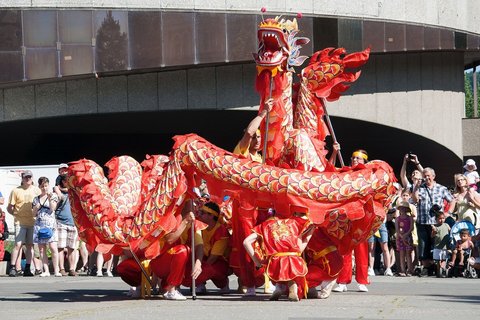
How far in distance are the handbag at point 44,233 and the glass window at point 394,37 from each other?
1504 cm

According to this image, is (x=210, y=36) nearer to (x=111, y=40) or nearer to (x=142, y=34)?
(x=142, y=34)

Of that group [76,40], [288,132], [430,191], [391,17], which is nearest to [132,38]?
[76,40]

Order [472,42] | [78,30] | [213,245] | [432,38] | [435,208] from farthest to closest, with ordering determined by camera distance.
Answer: [472,42] < [432,38] < [78,30] < [435,208] < [213,245]

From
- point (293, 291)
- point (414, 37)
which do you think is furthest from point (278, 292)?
point (414, 37)

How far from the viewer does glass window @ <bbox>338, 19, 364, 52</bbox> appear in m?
33.6

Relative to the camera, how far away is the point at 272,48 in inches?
A: 619

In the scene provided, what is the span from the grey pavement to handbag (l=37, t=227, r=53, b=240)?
14.1ft

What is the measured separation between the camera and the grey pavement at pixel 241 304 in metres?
11.9

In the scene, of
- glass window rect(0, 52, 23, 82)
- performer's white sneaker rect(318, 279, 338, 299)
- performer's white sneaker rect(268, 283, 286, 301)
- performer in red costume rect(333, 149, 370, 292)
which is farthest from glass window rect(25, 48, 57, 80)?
performer's white sneaker rect(268, 283, 286, 301)

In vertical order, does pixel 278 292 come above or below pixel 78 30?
below

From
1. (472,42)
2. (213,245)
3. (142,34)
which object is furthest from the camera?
(472,42)

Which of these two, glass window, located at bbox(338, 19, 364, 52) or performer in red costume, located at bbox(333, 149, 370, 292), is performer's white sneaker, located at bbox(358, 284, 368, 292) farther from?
glass window, located at bbox(338, 19, 364, 52)

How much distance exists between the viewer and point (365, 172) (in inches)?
561

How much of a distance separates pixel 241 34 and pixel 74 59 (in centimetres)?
445
